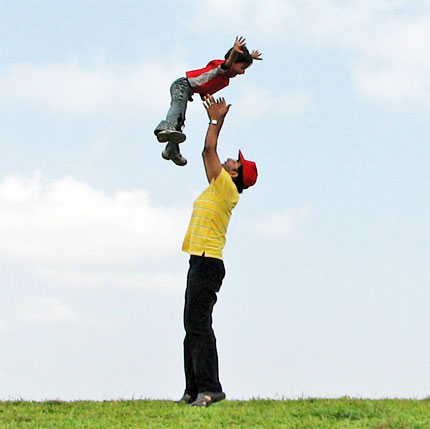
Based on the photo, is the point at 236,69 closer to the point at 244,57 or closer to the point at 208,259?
the point at 244,57

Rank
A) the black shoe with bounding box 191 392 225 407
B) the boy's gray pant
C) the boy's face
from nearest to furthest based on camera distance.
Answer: the black shoe with bounding box 191 392 225 407, the boy's gray pant, the boy's face

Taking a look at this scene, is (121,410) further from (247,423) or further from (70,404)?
(247,423)

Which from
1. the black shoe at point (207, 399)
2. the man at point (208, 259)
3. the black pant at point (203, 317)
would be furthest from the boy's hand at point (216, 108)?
the black shoe at point (207, 399)

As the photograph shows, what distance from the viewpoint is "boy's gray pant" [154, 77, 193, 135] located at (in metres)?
7.62

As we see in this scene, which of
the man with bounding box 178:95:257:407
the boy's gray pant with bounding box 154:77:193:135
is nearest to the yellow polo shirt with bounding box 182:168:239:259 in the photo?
the man with bounding box 178:95:257:407

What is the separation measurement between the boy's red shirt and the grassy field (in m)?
3.09

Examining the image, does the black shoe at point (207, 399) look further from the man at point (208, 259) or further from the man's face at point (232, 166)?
the man's face at point (232, 166)

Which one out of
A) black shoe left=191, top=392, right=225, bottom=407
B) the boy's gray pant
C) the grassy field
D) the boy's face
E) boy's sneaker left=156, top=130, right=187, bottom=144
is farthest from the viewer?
the boy's face

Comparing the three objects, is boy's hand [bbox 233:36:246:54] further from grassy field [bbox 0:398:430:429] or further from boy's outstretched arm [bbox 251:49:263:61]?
grassy field [bbox 0:398:430:429]

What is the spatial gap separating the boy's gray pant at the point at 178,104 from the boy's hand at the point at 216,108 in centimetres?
35

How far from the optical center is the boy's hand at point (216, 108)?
739 centimetres

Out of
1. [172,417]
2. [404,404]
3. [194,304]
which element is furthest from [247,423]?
[404,404]

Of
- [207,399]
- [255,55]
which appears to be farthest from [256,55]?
[207,399]

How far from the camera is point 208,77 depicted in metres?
7.82
